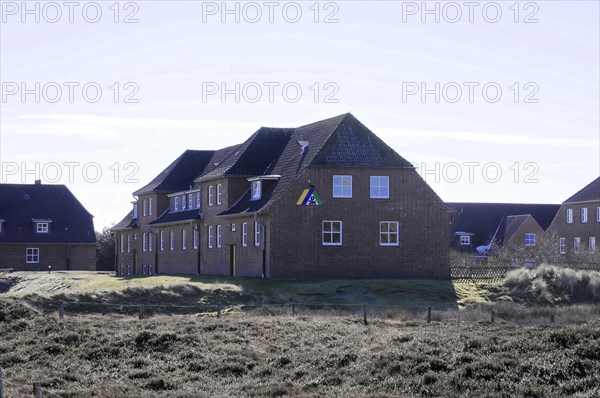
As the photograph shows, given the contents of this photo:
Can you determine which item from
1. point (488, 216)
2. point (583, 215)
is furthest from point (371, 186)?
point (488, 216)

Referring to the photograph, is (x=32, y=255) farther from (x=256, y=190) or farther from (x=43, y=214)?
(x=256, y=190)

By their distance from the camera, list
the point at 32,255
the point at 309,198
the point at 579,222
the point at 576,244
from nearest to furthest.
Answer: the point at 309,198
the point at 32,255
the point at 579,222
the point at 576,244

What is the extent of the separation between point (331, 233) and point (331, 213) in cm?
110

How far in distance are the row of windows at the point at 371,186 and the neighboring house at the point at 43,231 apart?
40.7 m

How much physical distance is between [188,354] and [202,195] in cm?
3832

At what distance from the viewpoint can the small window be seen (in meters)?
90.1

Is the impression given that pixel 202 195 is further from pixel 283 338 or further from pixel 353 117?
pixel 283 338

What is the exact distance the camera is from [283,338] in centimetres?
3184

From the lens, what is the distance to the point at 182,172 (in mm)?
76188

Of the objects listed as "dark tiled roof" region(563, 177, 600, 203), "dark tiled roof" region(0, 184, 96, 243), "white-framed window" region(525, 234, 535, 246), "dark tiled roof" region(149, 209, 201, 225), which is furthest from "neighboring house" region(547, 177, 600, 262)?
"dark tiled roof" region(0, 184, 96, 243)

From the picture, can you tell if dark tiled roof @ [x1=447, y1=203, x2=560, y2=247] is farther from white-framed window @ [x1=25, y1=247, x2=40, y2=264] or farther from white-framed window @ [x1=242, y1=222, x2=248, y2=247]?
white-framed window @ [x1=242, y1=222, x2=248, y2=247]

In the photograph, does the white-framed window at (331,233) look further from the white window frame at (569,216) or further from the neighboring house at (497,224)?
the white window frame at (569,216)

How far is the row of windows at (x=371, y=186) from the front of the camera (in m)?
56.5

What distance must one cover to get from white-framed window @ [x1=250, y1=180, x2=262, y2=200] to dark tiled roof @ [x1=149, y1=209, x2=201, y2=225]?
709cm
